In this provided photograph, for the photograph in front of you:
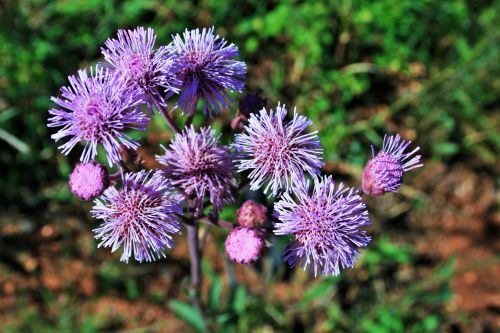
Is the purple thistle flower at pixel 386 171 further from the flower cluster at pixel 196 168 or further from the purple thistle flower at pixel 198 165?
the purple thistle flower at pixel 198 165

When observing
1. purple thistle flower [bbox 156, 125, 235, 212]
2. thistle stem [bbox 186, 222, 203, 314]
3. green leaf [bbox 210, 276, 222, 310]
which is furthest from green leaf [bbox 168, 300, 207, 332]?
purple thistle flower [bbox 156, 125, 235, 212]

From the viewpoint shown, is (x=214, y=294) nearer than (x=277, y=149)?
No

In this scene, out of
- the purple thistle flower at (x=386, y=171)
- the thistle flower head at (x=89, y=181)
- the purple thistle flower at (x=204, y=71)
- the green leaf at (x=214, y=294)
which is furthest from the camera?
the green leaf at (x=214, y=294)

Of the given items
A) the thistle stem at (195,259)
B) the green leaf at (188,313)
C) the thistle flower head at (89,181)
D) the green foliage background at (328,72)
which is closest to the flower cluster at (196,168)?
the thistle flower head at (89,181)

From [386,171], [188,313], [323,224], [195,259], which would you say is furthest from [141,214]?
[188,313]

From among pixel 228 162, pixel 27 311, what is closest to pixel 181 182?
pixel 228 162

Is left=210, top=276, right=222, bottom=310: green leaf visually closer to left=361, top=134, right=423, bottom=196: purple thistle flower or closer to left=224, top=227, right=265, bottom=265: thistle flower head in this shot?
left=224, top=227, right=265, bottom=265: thistle flower head

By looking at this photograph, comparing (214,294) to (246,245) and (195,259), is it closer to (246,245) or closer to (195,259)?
(195,259)
